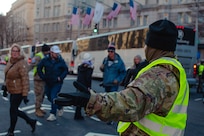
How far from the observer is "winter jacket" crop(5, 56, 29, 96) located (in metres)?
5.63

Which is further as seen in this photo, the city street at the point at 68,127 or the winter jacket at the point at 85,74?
the winter jacket at the point at 85,74

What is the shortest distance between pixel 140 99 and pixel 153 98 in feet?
0.28

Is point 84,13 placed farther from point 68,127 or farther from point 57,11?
point 68,127

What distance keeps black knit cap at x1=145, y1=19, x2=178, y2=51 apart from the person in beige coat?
4100mm

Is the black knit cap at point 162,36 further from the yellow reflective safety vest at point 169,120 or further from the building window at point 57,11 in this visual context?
Answer: the building window at point 57,11

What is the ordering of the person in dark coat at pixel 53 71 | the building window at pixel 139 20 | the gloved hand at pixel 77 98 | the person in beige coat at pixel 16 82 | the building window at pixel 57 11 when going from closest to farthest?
the gloved hand at pixel 77 98
the person in beige coat at pixel 16 82
the person in dark coat at pixel 53 71
the building window at pixel 139 20
the building window at pixel 57 11

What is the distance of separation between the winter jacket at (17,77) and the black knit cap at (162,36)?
410cm

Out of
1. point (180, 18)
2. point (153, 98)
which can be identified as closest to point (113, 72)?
point (153, 98)

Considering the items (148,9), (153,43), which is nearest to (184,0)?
(148,9)

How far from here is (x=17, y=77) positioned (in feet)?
18.8

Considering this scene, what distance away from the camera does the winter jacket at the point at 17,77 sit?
222 inches

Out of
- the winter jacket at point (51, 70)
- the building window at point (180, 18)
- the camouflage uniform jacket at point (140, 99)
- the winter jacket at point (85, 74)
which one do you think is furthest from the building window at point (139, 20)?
the camouflage uniform jacket at point (140, 99)

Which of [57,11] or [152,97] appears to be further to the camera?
[57,11]

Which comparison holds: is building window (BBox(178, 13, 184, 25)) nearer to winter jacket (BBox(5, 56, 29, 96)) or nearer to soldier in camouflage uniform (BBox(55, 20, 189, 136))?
winter jacket (BBox(5, 56, 29, 96))
